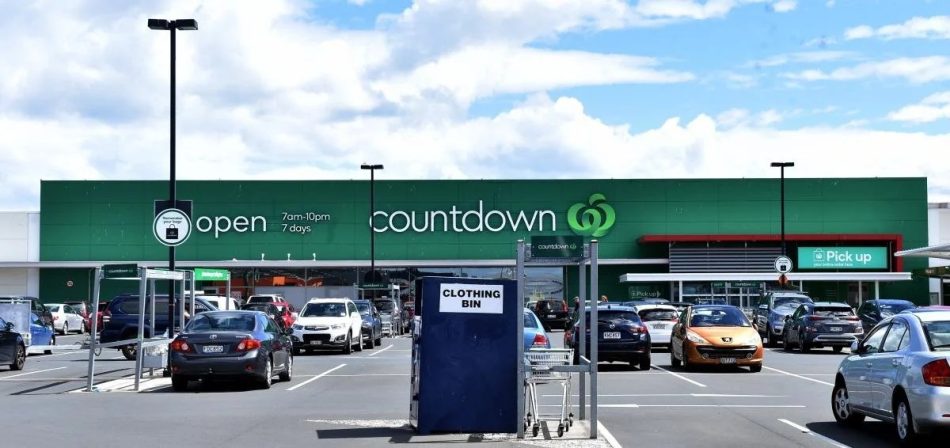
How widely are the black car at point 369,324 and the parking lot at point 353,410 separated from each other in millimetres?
10811

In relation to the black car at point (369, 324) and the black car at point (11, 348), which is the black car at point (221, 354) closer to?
the black car at point (11, 348)

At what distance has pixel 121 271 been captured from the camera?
2362 centimetres

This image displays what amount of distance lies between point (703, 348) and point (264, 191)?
43.9m

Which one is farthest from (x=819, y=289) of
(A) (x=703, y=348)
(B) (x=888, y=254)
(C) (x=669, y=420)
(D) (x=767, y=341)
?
(C) (x=669, y=420)

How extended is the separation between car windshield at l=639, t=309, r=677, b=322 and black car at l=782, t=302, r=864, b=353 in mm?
3759

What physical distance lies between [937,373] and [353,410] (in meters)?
8.45

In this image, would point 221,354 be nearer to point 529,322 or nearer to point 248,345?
point 248,345

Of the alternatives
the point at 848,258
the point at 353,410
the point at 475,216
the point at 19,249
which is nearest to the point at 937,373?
the point at 353,410

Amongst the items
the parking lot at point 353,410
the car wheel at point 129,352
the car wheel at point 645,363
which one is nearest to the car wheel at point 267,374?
the parking lot at point 353,410

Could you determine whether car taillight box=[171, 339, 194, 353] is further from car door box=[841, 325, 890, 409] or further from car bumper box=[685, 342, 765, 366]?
car door box=[841, 325, 890, 409]

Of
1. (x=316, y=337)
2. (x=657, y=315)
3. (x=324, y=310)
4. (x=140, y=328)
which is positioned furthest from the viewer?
(x=657, y=315)

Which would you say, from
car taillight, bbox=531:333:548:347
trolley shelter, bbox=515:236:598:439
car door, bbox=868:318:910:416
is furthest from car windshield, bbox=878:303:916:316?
trolley shelter, bbox=515:236:598:439

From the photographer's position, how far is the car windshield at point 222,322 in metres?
23.2

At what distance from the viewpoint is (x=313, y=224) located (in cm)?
6838
